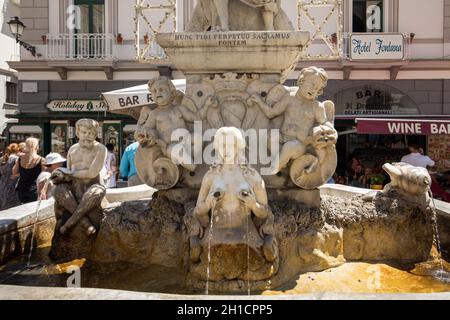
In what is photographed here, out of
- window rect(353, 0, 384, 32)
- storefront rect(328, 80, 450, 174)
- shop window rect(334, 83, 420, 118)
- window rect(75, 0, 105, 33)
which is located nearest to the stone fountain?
storefront rect(328, 80, 450, 174)

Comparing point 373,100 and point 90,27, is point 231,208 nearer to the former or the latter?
point 373,100

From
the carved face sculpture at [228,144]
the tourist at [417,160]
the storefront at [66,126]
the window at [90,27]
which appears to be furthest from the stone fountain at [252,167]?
the window at [90,27]

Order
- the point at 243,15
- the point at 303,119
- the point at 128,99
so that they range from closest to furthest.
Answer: the point at 303,119, the point at 243,15, the point at 128,99

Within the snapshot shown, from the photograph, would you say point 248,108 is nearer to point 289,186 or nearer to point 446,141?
point 289,186

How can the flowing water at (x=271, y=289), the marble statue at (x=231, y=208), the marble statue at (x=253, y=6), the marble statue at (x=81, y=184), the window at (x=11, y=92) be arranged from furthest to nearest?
the window at (x=11, y=92), the marble statue at (x=253, y=6), the marble statue at (x=81, y=184), the flowing water at (x=271, y=289), the marble statue at (x=231, y=208)

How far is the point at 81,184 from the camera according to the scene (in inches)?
187

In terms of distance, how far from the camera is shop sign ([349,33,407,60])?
16423 mm

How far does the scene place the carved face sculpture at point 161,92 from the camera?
4.70 m

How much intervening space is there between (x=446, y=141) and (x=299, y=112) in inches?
488

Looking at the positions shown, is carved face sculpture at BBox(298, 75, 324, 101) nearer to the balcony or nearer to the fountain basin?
the fountain basin

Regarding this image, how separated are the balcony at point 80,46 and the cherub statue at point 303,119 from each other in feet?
46.0

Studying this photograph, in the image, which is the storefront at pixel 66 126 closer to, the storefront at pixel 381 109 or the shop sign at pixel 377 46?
the storefront at pixel 381 109

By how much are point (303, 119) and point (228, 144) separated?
104 cm

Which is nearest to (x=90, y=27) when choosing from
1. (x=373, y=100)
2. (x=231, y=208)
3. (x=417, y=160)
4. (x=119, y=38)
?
(x=119, y=38)
